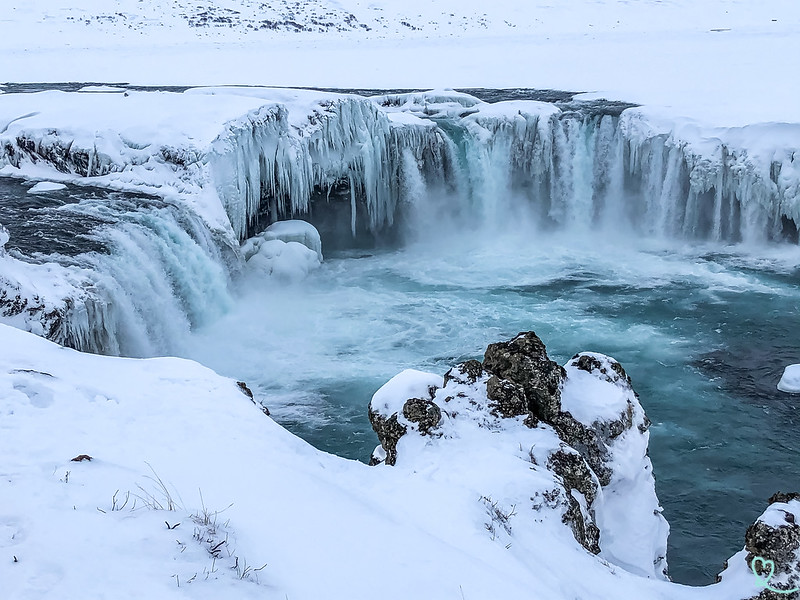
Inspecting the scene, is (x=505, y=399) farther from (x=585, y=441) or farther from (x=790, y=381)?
(x=790, y=381)

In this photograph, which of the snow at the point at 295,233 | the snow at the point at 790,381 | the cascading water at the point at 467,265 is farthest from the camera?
the snow at the point at 295,233

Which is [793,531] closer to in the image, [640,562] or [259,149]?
[640,562]

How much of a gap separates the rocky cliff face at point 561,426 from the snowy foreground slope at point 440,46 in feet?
41.1

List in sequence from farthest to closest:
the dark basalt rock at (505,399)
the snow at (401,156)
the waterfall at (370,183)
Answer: the snow at (401,156) < the waterfall at (370,183) < the dark basalt rock at (505,399)

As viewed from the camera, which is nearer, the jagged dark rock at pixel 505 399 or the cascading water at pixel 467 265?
the jagged dark rock at pixel 505 399

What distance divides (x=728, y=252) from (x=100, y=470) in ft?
49.6

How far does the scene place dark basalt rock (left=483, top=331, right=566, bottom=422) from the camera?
611 cm

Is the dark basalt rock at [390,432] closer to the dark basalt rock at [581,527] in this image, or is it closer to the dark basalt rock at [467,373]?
the dark basalt rock at [467,373]

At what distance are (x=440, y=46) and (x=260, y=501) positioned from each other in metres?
32.4

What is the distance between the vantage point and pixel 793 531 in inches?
177

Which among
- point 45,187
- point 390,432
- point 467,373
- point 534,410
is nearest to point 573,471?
point 534,410

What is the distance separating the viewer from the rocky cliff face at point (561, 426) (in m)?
5.57

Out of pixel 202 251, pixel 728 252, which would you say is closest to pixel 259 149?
pixel 202 251

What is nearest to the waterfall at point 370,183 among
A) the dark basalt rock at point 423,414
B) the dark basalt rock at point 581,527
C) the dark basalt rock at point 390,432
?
the dark basalt rock at point 390,432
